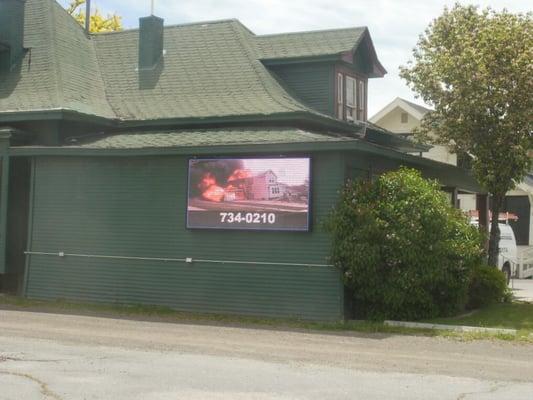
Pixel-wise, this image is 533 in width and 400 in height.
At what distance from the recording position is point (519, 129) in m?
19.3

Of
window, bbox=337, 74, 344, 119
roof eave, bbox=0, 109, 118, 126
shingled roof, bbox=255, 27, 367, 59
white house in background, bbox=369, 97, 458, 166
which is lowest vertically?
roof eave, bbox=0, 109, 118, 126

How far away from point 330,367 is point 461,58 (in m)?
10.8

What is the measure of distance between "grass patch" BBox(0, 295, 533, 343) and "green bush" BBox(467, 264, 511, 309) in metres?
0.30

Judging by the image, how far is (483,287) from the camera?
1858cm

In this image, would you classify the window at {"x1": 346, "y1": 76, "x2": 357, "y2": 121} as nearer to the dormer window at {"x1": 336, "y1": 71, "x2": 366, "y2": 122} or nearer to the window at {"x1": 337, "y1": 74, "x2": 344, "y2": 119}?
the dormer window at {"x1": 336, "y1": 71, "x2": 366, "y2": 122}

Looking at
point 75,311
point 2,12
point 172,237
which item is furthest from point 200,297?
point 2,12

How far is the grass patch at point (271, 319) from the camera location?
14.6 m

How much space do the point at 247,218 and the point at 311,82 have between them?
6597mm

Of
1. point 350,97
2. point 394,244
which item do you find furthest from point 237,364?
point 350,97

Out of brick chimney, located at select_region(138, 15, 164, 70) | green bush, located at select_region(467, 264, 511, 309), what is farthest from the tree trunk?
brick chimney, located at select_region(138, 15, 164, 70)

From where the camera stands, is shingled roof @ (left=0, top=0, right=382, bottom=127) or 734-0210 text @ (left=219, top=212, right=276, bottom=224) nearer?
734-0210 text @ (left=219, top=212, right=276, bottom=224)

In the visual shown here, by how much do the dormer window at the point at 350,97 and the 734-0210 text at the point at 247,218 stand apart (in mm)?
6232

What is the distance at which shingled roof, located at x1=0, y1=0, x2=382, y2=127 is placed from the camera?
20.1 meters

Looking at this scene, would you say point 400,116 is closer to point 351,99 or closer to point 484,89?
point 351,99
